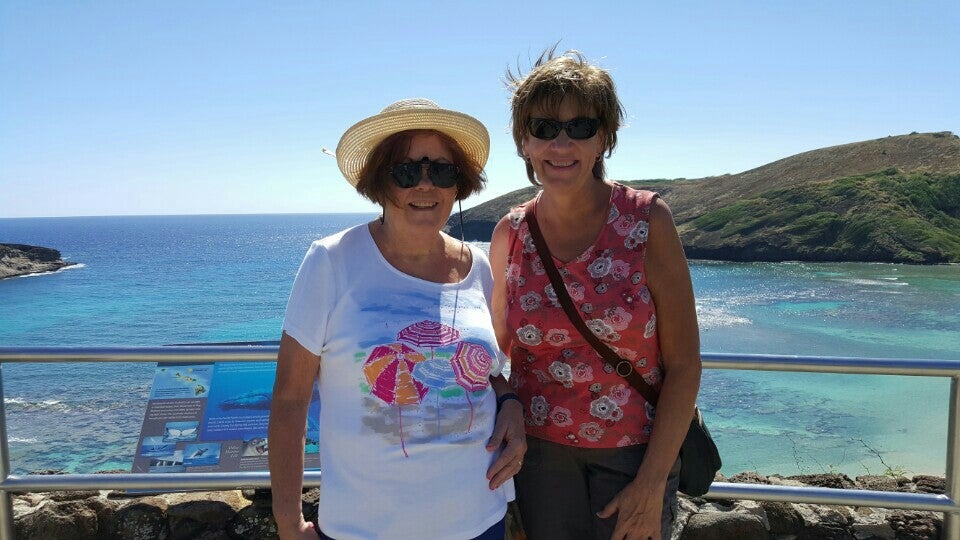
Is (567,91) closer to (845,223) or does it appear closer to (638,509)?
(638,509)

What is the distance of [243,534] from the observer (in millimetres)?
2941

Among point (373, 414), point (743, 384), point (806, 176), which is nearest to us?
point (373, 414)

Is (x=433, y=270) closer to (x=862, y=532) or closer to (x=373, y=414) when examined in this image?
(x=373, y=414)

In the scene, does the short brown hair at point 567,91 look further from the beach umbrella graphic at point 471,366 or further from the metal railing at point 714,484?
the metal railing at point 714,484

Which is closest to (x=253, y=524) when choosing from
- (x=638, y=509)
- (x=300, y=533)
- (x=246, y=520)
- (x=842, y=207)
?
(x=246, y=520)

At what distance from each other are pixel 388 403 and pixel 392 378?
6 centimetres

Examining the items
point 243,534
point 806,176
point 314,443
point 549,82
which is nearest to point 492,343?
point 549,82

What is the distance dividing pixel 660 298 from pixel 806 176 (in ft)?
237

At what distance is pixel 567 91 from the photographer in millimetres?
2062

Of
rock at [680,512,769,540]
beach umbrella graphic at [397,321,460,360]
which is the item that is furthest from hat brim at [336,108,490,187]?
rock at [680,512,769,540]

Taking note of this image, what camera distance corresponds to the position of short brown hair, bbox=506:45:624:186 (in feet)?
6.75

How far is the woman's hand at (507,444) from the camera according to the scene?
6.31 feet

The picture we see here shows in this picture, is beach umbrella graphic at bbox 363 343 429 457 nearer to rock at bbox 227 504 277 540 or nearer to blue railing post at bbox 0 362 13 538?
rock at bbox 227 504 277 540

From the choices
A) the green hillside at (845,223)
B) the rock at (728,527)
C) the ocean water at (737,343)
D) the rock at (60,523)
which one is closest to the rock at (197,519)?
the rock at (60,523)
